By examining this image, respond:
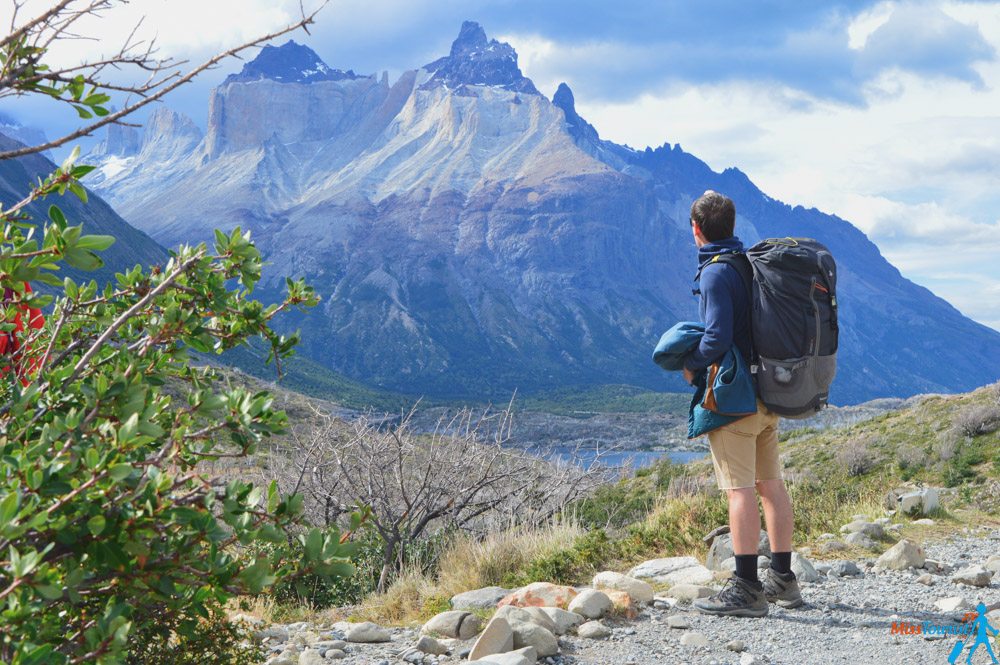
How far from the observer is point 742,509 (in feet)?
14.3

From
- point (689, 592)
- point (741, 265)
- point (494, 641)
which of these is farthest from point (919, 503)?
point (494, 641)

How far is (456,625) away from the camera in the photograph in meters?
4.28

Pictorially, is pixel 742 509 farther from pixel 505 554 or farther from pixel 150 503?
pixel 150 503

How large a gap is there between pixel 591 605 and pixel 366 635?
123 centimetres

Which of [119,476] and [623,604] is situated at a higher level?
[119,476]

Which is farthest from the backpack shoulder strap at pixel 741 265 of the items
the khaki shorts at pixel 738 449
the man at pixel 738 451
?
the khaki shorts at pixel 738 449

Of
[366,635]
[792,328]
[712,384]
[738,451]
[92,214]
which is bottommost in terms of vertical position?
[366,635]

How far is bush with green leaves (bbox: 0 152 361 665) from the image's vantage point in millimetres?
1774

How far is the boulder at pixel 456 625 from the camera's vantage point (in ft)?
14.0

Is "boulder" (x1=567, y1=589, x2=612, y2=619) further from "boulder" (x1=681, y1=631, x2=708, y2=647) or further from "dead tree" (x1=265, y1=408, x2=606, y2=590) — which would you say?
"dead tree" (x1=265, y1=408, x2=606, y2=590)

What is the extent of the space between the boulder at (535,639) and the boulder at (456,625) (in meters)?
0.45
